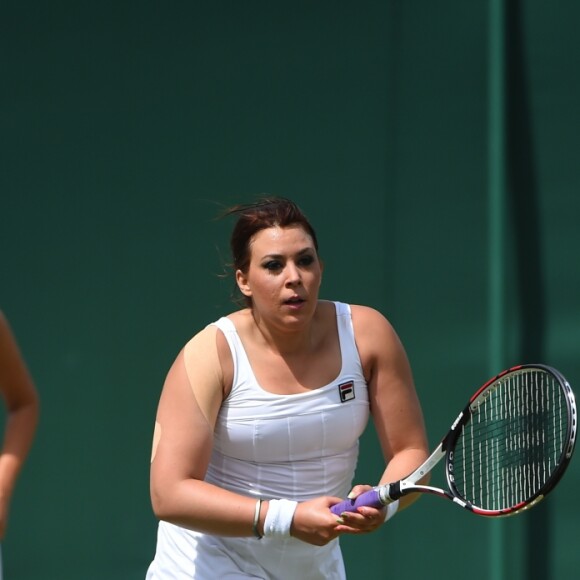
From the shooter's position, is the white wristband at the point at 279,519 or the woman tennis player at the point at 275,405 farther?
the woman tennis player at the point at 275,405

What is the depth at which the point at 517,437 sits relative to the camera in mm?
3502

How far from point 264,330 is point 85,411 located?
1.79 metres

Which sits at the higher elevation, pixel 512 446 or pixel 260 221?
pixel 260 221

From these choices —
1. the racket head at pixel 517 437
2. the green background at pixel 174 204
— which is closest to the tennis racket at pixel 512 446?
the racket head at pixel 517 437

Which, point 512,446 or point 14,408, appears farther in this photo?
point 512,446

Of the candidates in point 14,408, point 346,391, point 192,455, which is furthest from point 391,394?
point 14,408

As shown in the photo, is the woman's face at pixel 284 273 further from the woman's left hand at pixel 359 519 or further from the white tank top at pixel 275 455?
the woman's left hand at pixel 359 519

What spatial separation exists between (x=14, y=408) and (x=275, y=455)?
69 cm

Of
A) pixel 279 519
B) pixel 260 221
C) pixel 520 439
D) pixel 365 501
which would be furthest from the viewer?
pixel 260 221

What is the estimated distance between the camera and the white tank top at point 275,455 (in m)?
3.50

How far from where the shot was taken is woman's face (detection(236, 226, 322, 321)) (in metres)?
3.48

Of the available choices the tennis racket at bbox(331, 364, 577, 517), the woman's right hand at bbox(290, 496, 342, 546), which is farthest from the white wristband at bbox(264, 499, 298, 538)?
the tennis racket at bbox(331, 364, 577, 517)

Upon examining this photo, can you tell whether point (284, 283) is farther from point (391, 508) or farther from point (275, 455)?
point (391, 508)

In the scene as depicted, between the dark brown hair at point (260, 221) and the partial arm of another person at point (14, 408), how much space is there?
694 millimetres
